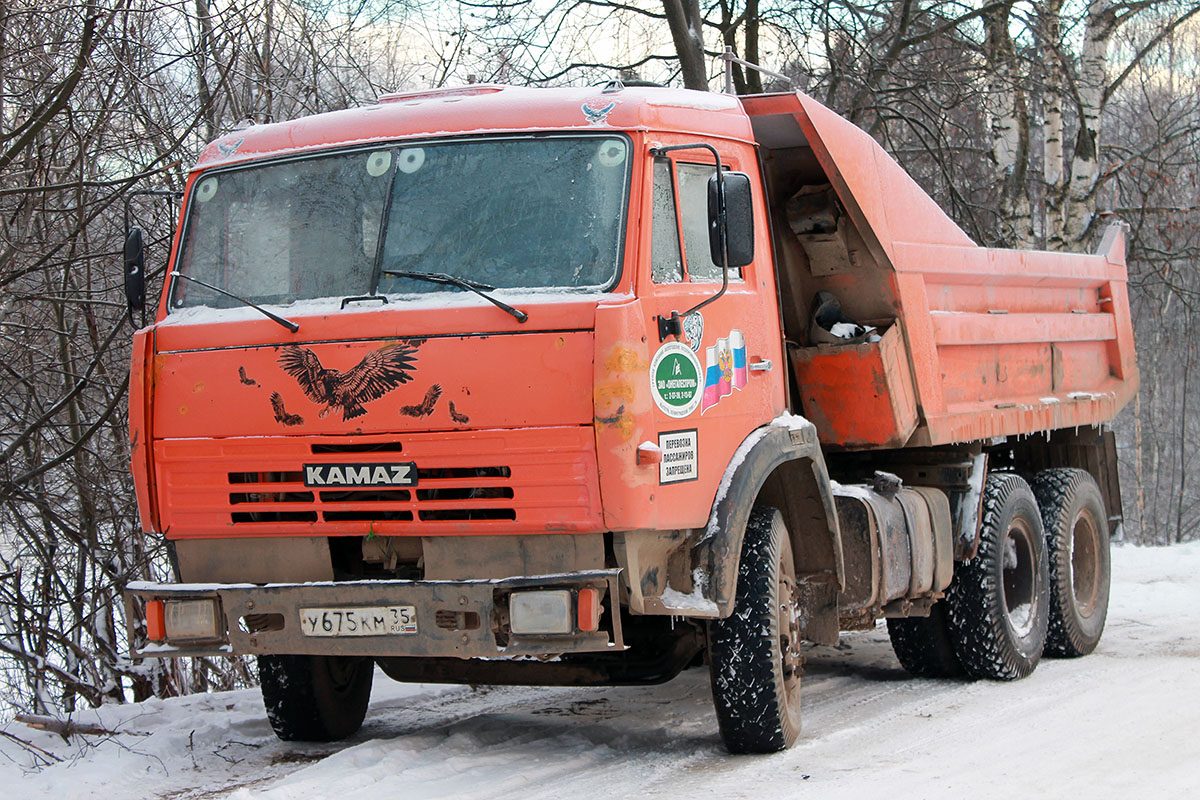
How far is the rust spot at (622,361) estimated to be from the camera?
465 centimetres

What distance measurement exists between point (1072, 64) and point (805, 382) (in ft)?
28.7

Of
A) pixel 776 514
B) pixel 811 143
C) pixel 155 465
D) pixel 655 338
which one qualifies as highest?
pixel 811 143

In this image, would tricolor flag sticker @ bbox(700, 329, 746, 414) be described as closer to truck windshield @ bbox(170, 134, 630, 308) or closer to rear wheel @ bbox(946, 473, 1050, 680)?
truck windshield @ bbox(170, 134, 630, 308)

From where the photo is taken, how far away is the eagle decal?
191 inches

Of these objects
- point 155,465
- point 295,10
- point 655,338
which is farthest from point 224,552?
point 295,10

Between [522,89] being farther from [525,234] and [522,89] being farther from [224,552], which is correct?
[224,552]

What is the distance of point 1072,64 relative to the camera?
1385cm

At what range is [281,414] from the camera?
4.98m

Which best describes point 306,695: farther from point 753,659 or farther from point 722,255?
point 722,255

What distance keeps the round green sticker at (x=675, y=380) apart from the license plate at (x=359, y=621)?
3.92ft

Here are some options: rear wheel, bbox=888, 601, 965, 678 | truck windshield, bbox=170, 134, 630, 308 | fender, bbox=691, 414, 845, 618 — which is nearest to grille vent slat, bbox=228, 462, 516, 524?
truck windshield, bbox=170, 134, 630, 308

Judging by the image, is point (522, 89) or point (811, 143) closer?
point (522, 89)

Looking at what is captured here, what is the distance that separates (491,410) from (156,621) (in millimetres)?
1637

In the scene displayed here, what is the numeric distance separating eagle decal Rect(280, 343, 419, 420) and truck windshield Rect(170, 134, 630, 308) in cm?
29
